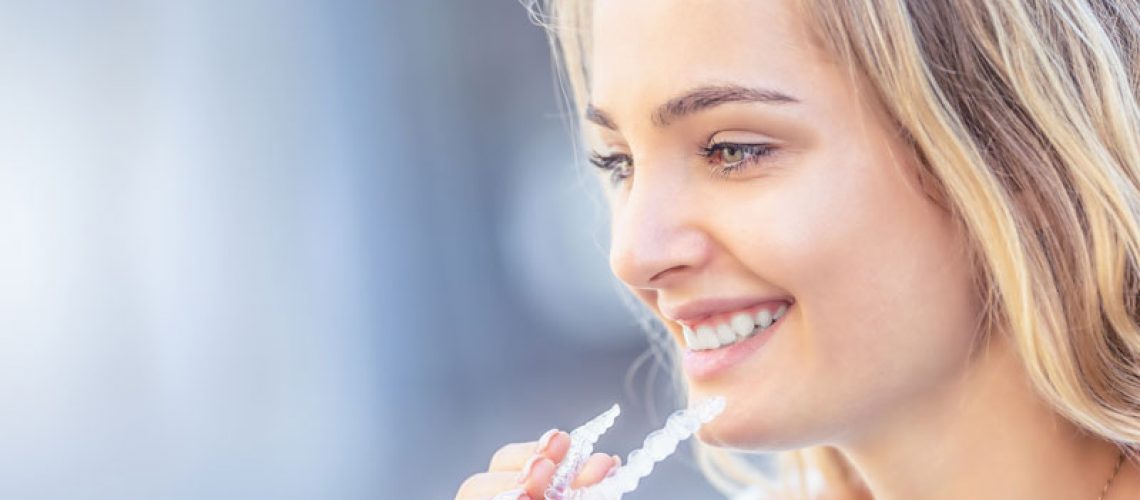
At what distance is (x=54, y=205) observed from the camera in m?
1.89

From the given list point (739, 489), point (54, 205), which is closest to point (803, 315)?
point (739, 489)

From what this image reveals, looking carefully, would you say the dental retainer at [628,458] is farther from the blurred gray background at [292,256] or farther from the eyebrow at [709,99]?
the blurred gray background at [292,256]

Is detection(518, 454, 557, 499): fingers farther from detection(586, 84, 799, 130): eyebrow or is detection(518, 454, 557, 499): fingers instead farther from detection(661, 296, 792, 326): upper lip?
detection(586, 84, 799, 130): eyebrow

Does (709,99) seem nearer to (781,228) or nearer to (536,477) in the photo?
(781,228)

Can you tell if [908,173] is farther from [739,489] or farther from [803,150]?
[739,489]

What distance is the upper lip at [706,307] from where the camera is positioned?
1.10 meters

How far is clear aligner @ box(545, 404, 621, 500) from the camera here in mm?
1055

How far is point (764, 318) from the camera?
112 cm

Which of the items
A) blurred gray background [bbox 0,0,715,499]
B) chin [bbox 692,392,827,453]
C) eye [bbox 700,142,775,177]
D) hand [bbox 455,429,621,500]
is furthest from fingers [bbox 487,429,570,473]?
blurred gray background [bbox 0,0,715,499]

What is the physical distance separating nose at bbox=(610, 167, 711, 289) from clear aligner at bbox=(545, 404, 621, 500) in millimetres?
153

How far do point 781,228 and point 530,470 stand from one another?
32 cm

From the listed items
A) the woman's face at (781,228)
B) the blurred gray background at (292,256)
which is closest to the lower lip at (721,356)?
the woman's face at (781,228)

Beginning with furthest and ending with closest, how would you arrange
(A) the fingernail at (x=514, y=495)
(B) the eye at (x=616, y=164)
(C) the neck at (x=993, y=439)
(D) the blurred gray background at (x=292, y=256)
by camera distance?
(D) the blurred gray background at (x=292, y=256)
(B) the eye at (x=616, y=164)
(C) the neck at (x=993, y=439)
(A) the fingernail at (x=514, y=495)

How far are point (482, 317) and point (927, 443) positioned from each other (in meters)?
1.49
